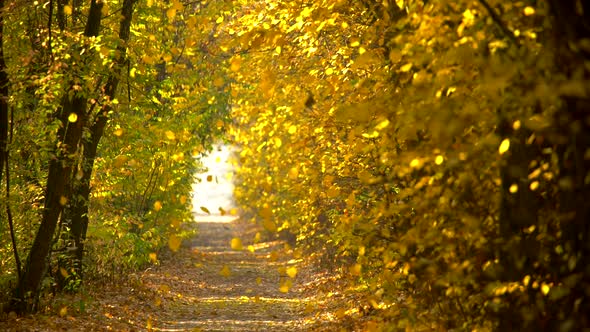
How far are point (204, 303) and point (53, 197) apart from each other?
5.58 meters

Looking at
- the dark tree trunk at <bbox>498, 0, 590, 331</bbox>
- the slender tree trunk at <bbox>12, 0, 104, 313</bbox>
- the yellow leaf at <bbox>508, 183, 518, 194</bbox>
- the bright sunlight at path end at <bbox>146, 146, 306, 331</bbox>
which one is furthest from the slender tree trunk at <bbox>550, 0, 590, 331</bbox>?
the slender tree trunk at <bbox>12, 0, 104, 313</bbox>

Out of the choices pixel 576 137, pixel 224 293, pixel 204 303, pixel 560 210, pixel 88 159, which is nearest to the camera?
pixel 576 137

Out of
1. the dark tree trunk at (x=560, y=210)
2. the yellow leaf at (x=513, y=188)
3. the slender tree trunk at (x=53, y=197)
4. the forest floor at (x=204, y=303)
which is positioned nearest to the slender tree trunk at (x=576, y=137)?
the dark tree trunk at (x=560, y=210)

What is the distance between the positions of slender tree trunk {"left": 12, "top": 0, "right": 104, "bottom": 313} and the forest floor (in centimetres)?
36

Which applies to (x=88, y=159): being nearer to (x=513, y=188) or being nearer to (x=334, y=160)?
(x=334, y=160)

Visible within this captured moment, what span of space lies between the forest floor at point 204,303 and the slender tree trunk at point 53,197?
36cm

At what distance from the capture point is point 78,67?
33.9ft

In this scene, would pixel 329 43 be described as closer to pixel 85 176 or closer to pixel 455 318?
pixel 85 176

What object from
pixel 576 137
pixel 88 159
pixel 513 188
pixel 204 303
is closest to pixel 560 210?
pixel 513 188

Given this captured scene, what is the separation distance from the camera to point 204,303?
15891 millimetres

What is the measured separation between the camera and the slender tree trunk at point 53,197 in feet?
36.2

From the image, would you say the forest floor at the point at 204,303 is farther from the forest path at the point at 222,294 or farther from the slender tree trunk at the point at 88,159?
the slender tree trunk at the point at 88,159

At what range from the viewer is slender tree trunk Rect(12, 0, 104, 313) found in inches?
435

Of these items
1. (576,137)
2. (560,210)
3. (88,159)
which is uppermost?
(88,159)
